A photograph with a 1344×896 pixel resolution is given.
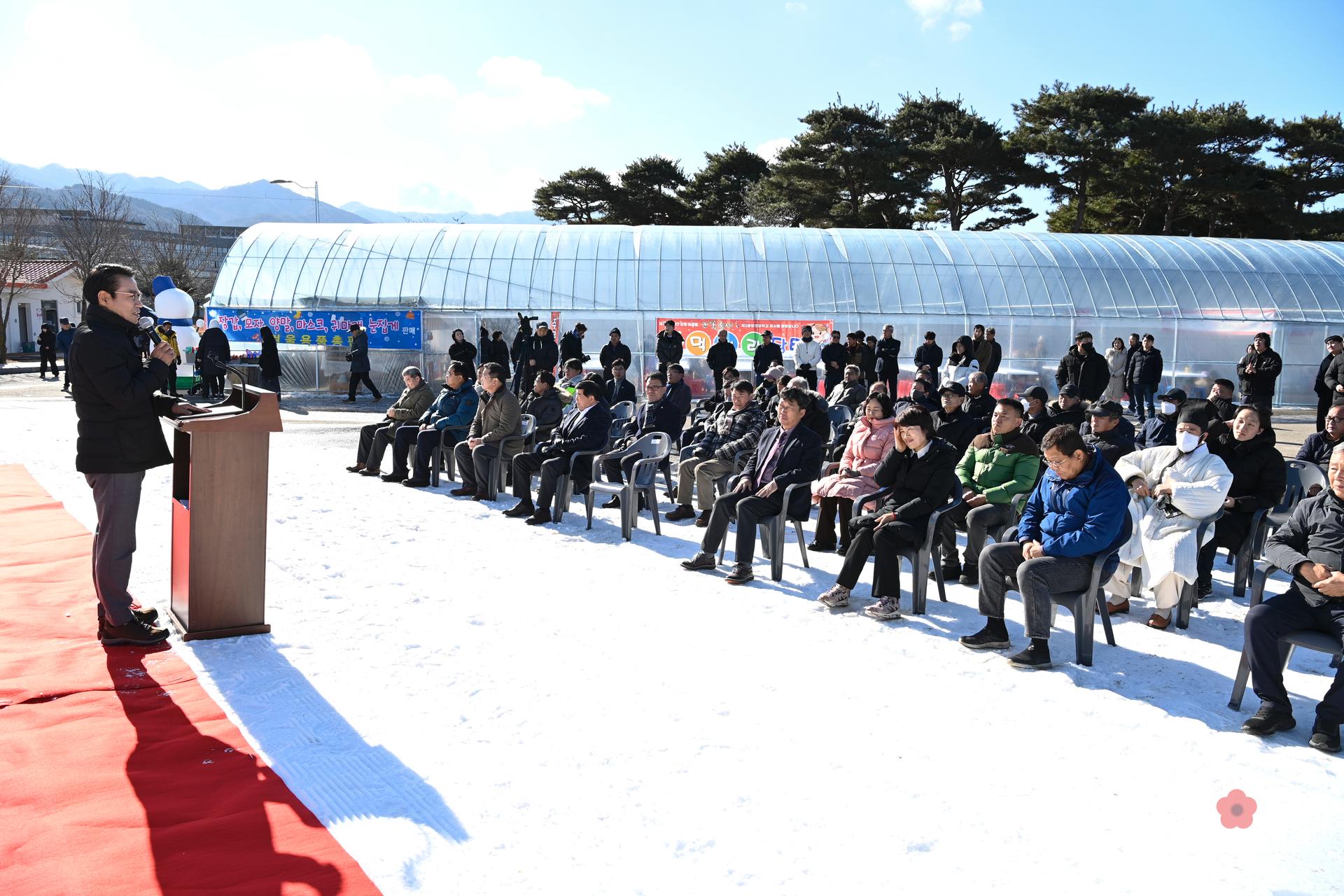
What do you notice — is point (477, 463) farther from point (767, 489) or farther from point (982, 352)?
point (982, 352)

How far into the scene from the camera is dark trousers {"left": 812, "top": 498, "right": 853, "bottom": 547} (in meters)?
7.38

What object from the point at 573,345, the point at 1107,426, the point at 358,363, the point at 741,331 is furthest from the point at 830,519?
the point at 358,363

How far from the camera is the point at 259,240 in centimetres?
2373

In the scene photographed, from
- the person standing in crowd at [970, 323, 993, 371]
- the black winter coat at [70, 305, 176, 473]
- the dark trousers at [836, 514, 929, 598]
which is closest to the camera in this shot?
the black winter coat at [70, 305, 176, 473]

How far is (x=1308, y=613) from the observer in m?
4.32

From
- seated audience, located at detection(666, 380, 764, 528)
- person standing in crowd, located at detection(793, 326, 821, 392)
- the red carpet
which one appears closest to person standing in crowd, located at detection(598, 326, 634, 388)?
person standing in crowd, located at detection(793, 326, 821, 392)

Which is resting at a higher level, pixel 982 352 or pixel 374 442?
pixel 982 352

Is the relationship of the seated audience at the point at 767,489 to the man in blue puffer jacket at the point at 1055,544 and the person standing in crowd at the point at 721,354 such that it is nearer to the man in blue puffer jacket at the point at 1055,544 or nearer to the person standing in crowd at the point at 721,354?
the man in blue puffer jacket at the point at 1055,544

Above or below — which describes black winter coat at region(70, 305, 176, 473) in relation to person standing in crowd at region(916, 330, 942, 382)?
below

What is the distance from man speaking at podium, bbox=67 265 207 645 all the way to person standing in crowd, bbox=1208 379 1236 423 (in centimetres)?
777

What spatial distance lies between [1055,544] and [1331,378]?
31.8 feet

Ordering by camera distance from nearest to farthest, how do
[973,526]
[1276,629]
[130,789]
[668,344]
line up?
[130,789] < [1276,629] < [973,526] < [668,344]

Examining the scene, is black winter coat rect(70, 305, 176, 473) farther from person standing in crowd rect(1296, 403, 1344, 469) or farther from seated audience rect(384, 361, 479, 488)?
person standing in crowd rect(1296, 403, 1344, 469)

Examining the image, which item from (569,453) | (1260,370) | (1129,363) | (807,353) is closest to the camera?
(569,453)
